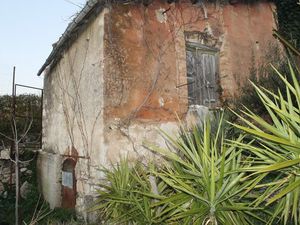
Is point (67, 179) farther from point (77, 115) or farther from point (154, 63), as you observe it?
point (154, 63)

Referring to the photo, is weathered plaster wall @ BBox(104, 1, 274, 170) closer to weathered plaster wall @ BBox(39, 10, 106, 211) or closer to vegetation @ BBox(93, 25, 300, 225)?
weathered plaster wall @ BBox(39, 10, 106, 211)

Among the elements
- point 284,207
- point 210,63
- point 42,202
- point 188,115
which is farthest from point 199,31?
point 42,202

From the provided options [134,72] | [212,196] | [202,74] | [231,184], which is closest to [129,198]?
[212,196]

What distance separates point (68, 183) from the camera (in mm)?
7039

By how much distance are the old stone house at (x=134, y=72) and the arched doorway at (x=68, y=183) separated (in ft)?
0.07

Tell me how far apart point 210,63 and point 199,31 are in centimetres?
76

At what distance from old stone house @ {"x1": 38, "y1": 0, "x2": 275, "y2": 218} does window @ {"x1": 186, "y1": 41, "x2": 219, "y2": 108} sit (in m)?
0.02

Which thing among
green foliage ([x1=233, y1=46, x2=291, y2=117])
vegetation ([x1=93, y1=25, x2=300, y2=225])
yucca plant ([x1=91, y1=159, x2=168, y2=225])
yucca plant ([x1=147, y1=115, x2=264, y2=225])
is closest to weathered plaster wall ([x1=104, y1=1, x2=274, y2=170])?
green foliage ([x1=233, y1=46, x2=291, y2=117])

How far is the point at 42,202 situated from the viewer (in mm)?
8375

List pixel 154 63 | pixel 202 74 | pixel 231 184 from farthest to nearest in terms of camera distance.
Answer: pixel 202 74
pixel 154 63
pixel 231 184

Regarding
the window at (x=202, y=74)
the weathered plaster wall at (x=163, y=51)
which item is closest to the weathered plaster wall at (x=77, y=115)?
the weathered plaster wall at (x=163, y=51)

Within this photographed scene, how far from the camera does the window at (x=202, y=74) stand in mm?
6984

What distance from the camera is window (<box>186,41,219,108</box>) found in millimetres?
6984

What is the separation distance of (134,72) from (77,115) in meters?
1.67
